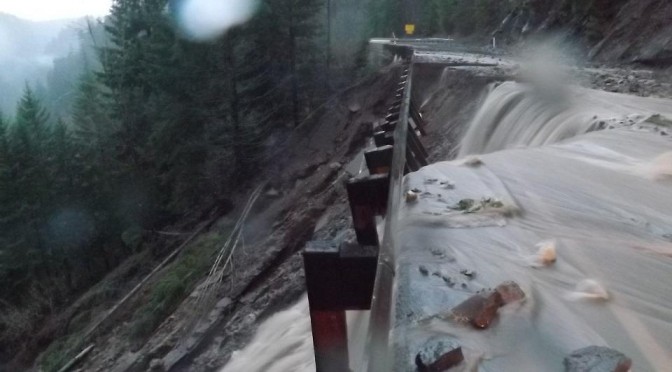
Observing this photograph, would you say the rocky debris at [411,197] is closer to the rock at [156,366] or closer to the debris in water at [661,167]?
the debris in water at [661,167]

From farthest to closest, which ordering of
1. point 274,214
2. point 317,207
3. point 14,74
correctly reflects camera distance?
1. point 14,74
2. point 274,214
3. point 317,207

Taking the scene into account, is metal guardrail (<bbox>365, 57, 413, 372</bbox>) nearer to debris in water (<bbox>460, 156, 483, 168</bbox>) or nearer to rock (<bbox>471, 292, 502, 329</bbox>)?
rock (<bbox>471, 292, 502, 329</bbox>)

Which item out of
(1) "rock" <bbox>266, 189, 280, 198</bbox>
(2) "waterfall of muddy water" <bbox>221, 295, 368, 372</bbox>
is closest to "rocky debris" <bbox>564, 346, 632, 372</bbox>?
(2) "waterfall of muddy water" <bbox>221, 295, 368, 372</bbox>

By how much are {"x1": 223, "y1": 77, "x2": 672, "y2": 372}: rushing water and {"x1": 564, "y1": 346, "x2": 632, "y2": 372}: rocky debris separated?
86 millimetres

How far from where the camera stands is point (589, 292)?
3711 millimetres

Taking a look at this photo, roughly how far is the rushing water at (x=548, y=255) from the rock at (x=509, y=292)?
0.06 m

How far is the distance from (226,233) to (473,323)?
600 inches

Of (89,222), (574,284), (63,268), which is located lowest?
(63,268)

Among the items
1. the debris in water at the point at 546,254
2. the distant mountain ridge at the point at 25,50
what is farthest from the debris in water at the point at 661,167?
the distant mountain ridge at the point at 25,50

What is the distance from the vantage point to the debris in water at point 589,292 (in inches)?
144

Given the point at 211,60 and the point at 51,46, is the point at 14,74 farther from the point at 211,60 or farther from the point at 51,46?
the point at 211,60

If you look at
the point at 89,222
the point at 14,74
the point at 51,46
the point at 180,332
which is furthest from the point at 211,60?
the point at 51,46

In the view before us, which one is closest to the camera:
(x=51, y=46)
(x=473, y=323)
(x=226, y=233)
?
(x=473, y=323)

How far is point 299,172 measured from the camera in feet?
65.9
